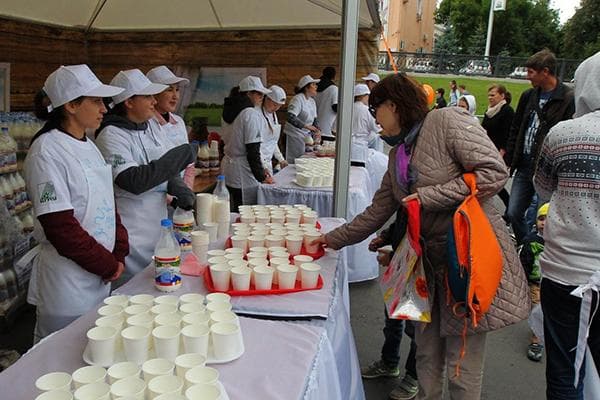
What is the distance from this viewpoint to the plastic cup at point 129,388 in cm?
106

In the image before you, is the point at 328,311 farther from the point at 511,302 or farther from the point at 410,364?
the point at 410,364

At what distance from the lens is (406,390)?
264cm

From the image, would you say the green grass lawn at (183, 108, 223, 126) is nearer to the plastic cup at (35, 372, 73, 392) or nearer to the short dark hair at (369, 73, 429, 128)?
the short dark hair at (369, 73, 429, 128)

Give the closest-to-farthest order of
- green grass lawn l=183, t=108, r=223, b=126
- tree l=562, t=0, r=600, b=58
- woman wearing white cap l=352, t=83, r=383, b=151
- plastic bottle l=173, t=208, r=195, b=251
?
plastic bottle l=173, t=208, r=195, b=251
woman wearing white cap l=352, t=83, r=383, b=151
green grass lawn l=183, t=108, r=223, b=126
tree l=562, t=0, r=600, b=58

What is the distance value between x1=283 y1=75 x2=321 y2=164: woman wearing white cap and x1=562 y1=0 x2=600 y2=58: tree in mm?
31288

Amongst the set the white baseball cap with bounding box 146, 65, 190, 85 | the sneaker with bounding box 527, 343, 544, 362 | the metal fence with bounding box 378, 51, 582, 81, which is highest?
the metal fence with bounding box 378, 51, 582, 81

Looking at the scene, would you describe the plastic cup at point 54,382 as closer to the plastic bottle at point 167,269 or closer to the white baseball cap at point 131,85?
the plastic bottle at point 167,269

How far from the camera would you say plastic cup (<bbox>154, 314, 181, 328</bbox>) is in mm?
1350

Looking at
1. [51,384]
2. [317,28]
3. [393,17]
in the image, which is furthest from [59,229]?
[393,17]

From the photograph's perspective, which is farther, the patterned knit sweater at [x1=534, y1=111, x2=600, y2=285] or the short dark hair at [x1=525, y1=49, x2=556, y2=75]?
the short dark hair at [x1=525, y1=49, x2=556, y2=75]

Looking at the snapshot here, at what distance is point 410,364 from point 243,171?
227cm

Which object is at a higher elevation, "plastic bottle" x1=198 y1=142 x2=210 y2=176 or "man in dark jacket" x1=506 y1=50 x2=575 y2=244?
"man in dark jacket" x1=506 y1=50 x2=575 y2=244

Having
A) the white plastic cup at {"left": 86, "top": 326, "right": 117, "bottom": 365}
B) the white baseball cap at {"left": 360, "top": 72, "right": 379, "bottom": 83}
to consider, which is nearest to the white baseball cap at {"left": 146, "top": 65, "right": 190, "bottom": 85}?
the white plastic cup at {"left": 86, "top": 326, "right": 117, "bottom": 365}

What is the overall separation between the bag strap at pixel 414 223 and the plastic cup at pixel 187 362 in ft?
3.06
